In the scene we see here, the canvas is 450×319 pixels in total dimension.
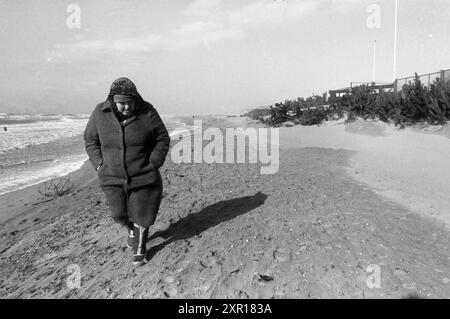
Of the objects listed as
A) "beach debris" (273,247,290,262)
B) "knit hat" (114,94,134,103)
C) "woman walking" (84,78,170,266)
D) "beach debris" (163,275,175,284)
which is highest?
"knit hat" (114,94,134,103)

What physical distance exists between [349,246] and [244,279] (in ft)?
4.08

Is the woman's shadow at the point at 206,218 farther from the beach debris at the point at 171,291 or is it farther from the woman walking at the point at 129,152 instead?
the beach debris at the point at 171,291

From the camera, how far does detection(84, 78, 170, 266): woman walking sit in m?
3.23

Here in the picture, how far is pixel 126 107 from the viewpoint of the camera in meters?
3.20

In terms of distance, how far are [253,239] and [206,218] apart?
107 centimetres

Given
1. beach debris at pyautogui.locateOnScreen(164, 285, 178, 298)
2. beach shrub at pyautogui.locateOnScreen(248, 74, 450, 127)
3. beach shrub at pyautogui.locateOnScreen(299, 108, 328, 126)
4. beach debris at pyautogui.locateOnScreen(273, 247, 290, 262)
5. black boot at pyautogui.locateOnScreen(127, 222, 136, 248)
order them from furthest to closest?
beach shrub at pyautogui.locateOnScreen(299, 108, 328, 126), beach shrub at pyautogui.locateOnScreen(248, 74, 450, 127), black boot at pyautogui.locateOnScreen(127, 222, 136, 248), beach debris at pyautogui.locateOnScreen(273, 247, 290, 262), beach debris at pyautogui.locateOnScreen(164, 285, 178, 298)

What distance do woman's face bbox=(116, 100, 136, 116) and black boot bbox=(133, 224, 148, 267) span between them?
1.23 m

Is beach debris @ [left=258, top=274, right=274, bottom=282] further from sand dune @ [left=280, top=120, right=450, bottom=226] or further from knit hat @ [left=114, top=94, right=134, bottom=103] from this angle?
sand dune @ [left=280, top=120, right=450, bottom=226]

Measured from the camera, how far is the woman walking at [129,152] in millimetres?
3232

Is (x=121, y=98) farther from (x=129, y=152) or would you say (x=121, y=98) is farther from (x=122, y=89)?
(x=129, y=152)

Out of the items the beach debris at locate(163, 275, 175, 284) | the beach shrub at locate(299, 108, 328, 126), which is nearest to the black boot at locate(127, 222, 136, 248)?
the beach debris at locate(163, 275, 175, 284)

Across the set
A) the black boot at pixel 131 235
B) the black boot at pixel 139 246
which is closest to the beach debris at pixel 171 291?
the black boot at pixel 139 246

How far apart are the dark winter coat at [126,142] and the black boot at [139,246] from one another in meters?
0.53

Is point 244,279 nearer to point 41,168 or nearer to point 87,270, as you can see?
point 87,270
